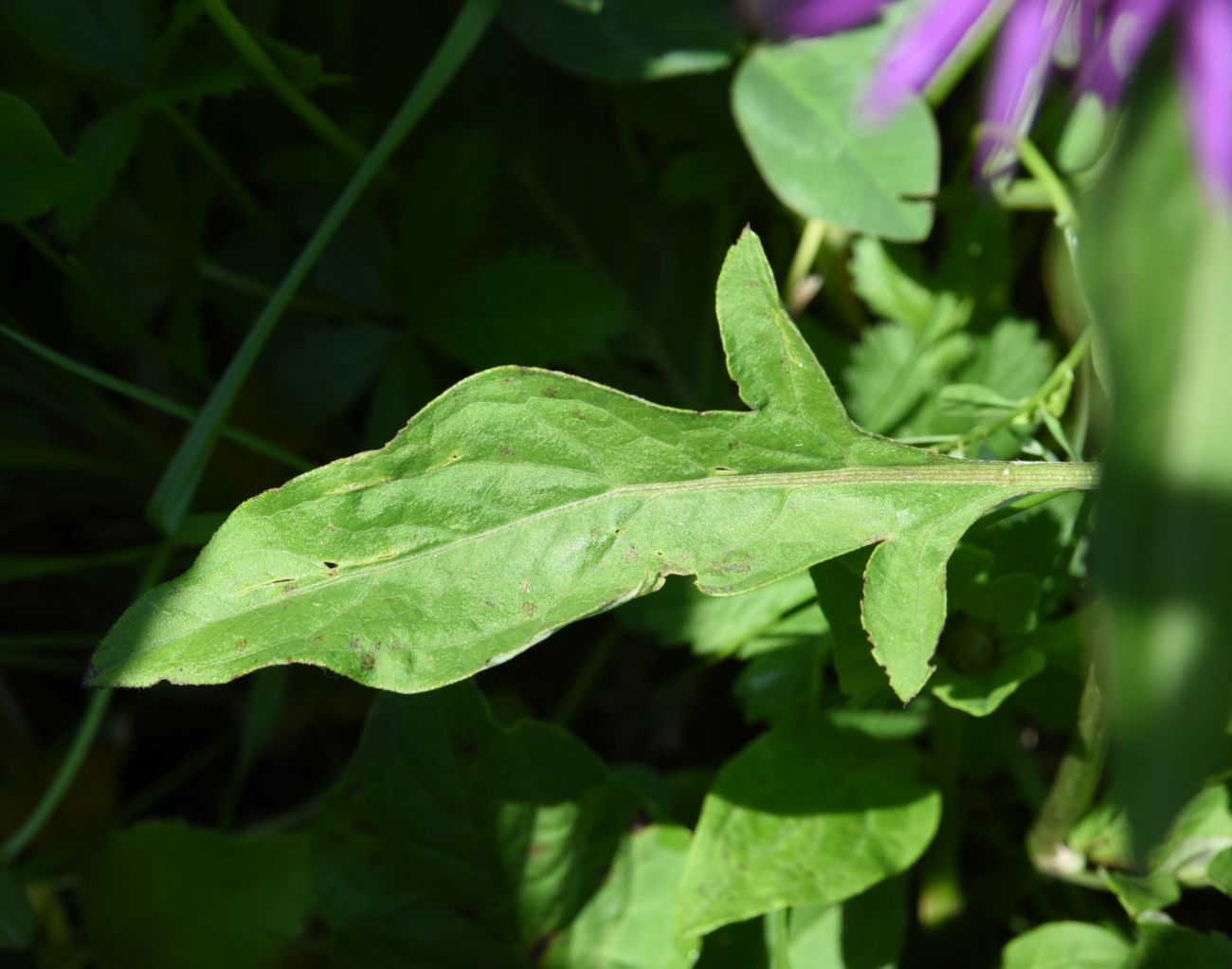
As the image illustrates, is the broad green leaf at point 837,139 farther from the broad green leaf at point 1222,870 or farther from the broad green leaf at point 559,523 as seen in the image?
the broad green leaf at point 1222,870

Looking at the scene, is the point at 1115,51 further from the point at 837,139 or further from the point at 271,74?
the point at 271,74

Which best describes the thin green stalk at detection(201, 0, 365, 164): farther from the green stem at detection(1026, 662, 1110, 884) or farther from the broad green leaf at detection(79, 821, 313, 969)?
the green stem at detection(1026, 662, 1110, 884)

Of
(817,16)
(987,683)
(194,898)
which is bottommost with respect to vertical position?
(194,898)

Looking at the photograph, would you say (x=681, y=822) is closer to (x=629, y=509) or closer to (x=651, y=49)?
(x=629, y=509)

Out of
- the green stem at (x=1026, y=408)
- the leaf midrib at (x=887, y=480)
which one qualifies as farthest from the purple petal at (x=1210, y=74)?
the green stem at (x=1026, y=408)

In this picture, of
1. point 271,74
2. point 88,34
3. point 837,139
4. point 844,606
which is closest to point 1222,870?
point 844,606

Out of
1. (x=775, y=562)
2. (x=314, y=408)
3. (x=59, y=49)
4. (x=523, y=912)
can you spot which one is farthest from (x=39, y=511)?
(x=775, y=562)
